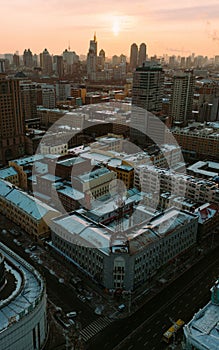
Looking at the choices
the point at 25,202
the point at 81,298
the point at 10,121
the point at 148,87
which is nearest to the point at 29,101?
the point at 10,121

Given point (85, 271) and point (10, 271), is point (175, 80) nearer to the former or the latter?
point (85, 271)

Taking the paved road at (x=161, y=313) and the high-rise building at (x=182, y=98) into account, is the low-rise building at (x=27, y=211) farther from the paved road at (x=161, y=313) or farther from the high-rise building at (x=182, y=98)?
the high-rise building at (x=182, y=98)

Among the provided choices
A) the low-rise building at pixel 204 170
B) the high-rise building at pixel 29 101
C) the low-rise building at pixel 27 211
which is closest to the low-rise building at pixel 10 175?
the low-rise building at pixel 27 211

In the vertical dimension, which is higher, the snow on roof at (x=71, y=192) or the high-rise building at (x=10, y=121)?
the high-rise building at (x=10, y=121)

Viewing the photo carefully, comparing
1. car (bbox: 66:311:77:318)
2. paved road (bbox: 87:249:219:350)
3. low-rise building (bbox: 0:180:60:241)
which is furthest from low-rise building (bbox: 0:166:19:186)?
paved road (bbox: 87:249:219:350)

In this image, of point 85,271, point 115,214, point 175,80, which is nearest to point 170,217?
point 115,214

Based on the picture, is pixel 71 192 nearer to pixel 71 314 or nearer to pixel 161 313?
pixel 71 314

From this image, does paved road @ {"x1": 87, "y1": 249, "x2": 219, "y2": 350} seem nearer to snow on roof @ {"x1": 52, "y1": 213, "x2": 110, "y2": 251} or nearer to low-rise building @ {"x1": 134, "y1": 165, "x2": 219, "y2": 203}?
snow on roof @ {"x1": 52, "y1": 213, "x2": 110, "y2": 251}
